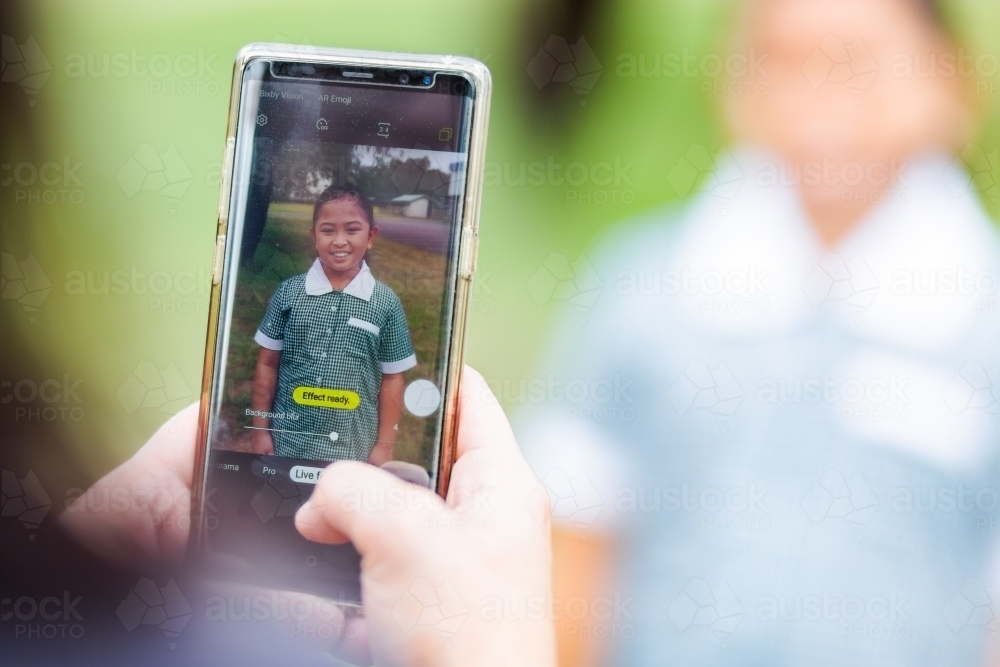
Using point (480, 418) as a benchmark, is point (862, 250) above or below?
above

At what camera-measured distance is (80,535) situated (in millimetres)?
440

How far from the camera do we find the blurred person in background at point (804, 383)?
15.4 inches

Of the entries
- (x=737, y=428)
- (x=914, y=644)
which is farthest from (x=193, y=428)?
(x=914, y=644)

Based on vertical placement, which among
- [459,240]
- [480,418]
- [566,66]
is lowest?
[480,418]

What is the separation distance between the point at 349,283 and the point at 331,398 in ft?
0.21

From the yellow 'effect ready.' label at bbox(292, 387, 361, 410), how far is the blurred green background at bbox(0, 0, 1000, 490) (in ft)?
0.24

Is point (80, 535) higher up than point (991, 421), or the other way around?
point (991, 421)

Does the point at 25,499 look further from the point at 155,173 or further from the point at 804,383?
the point at 804,383

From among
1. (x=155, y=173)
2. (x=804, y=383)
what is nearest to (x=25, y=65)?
(x=155, y=173)

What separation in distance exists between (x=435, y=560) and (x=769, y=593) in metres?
0.20

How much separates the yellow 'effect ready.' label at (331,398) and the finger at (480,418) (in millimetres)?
64

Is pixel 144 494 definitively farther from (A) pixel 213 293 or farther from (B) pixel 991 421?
(B) pixel 991 421

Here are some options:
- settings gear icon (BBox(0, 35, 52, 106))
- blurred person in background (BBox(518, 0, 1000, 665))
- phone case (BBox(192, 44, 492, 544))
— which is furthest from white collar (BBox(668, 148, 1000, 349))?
settings gear icon (BBox(0, 35, 52, 106))

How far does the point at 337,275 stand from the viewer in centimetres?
38
